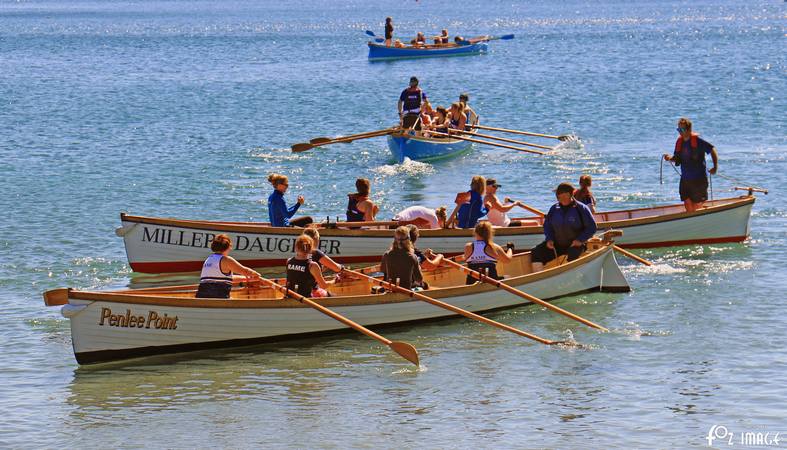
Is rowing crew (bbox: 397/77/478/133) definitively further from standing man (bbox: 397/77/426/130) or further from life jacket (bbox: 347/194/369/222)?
life jacket (bbox: 347/194/369/222)


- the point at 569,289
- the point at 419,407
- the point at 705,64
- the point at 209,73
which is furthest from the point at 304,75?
the point at 419,407

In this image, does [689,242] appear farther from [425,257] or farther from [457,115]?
[457,115]

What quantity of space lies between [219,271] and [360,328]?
6.49ft

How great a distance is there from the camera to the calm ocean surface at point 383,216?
1374cm

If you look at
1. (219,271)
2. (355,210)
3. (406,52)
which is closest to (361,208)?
(355,210)

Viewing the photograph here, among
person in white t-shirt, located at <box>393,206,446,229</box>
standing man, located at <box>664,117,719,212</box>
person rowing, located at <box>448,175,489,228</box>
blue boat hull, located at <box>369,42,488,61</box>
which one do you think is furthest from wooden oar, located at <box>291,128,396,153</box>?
blue boat hull, located at <box>369,42,488,61</box>

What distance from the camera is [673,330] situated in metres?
17.1

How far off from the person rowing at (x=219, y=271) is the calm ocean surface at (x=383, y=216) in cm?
93

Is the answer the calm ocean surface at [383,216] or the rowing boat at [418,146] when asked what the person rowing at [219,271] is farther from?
the rowing boat at [418,146]

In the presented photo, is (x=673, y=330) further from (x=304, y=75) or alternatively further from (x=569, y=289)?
(x=304, y=75)

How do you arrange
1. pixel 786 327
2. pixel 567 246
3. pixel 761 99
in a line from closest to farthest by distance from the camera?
1. pixel 786 327
2. pixel 567 246
3. pixel 761 99

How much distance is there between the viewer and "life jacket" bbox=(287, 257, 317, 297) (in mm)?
15781

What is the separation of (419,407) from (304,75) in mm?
47456

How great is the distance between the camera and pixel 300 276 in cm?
1580
